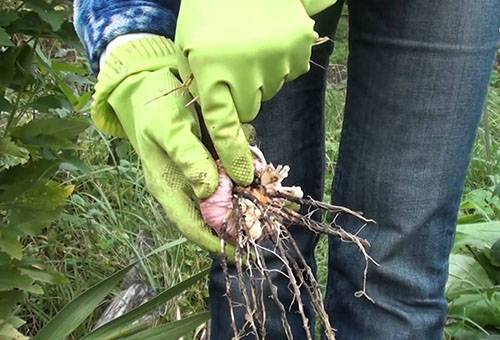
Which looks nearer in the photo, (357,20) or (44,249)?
(357,20)

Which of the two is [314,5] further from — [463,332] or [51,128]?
[463,332]

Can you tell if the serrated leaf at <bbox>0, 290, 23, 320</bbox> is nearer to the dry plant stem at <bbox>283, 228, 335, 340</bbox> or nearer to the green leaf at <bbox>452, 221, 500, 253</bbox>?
the dry plant stem at <bbox>283, 228, 335, 340</bbox>

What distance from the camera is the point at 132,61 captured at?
1.03m

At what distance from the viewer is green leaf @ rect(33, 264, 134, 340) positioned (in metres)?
1.61

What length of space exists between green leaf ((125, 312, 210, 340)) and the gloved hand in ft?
2.28

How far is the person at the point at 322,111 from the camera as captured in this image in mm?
947

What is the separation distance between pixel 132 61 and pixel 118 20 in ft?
0.23

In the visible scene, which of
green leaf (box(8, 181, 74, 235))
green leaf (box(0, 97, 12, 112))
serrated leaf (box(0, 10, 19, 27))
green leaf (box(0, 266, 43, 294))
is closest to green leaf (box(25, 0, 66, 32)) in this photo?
serrated leaf (box(0, 10, 19, 27))

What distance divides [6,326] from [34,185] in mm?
262

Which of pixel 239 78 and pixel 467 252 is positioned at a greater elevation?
pixel 239 78

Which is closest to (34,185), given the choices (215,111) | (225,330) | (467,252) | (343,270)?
(225,330)

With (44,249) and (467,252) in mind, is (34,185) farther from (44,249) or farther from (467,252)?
(467,252)

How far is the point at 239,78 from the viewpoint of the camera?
940 millimetres

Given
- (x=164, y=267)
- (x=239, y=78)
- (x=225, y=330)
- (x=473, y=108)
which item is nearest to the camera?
(x=239, y=78)
